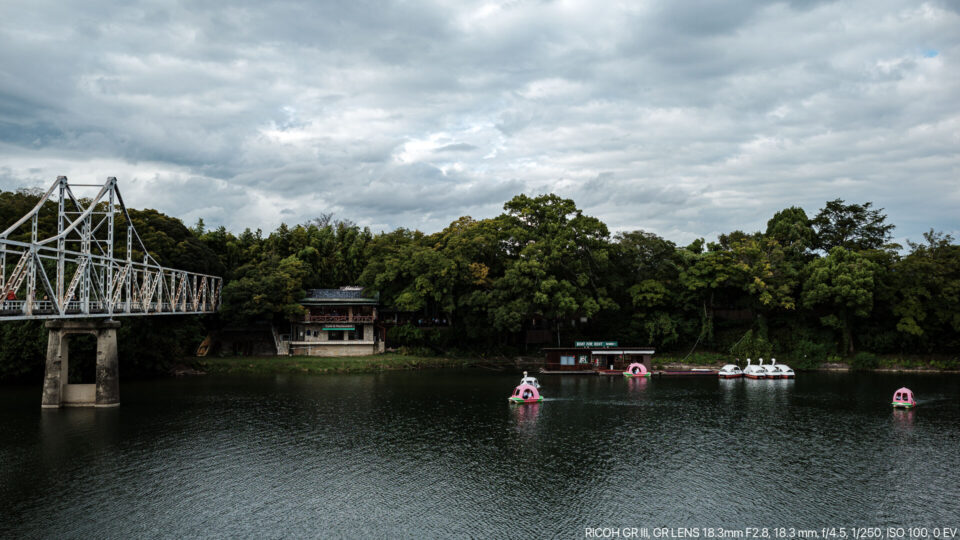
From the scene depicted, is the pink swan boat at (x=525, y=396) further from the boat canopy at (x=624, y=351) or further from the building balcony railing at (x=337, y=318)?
the building balcony railing at (x=337, y=318)

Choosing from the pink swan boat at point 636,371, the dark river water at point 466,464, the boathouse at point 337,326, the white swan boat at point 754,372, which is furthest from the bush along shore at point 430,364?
the dark river water at point 466,464

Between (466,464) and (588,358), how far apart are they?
37944 mm

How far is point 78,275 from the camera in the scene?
39781mm

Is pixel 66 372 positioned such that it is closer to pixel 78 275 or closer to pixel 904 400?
pixel 78 275

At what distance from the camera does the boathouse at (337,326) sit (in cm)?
7238

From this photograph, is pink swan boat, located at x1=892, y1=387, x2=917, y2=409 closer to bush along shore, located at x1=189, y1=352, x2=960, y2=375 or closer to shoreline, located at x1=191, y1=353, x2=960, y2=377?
shoreline, located at x1=191, y1=353, x2=960, y2=377

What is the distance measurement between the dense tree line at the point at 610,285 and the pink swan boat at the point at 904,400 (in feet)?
72.6

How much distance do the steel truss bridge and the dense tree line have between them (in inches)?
165

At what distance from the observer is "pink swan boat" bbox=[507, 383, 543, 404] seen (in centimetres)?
4391

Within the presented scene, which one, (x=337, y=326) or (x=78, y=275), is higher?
(x=78, y=275)

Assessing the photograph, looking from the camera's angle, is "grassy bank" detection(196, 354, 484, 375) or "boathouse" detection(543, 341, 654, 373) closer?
A: "grassy bank" detection(196, 354, 484, 375)

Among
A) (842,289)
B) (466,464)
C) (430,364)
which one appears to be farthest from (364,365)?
(842,289)

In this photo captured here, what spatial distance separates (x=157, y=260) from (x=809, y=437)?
57.8 m

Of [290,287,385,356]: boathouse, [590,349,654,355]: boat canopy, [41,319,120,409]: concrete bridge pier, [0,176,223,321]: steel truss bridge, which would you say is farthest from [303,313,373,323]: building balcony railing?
[41,319,120,409]: concrete bridge pier
